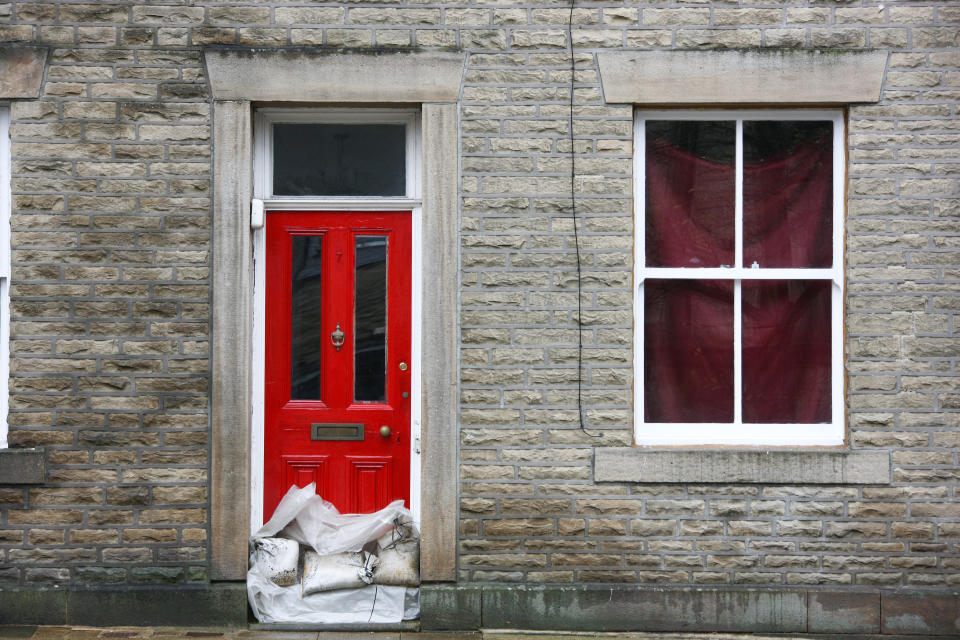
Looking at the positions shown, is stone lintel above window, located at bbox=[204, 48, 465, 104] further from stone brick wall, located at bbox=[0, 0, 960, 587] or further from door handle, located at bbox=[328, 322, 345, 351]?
door handle, located at bbox=[328, 322, 345, 351]

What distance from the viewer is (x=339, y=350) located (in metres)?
5.65

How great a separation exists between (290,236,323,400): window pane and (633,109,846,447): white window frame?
2.05 metres

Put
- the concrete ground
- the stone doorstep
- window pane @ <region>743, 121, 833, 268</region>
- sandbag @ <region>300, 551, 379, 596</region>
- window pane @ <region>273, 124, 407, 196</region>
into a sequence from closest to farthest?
1. the concrete ground
2. the stone doorstep
3. sandbag @ <region>300, 551, 379, 596</region>
4. window pane @ <region>743, 121, 833, 268</region>
5. window pane @ <region>273, 124, 407, 196</region>

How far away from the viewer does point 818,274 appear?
217 inches

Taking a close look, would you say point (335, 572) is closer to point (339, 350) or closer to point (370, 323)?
point (339, 350)

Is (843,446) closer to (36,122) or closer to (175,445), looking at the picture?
(175,445)

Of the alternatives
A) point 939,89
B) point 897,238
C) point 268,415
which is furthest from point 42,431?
point 939,89

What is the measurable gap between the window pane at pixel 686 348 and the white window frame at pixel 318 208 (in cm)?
150

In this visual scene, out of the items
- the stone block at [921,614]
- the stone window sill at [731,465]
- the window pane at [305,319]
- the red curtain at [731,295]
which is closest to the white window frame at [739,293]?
the red curtain at [731,295]

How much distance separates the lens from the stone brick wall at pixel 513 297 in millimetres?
5379

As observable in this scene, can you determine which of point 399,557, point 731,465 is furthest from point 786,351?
point 399,557

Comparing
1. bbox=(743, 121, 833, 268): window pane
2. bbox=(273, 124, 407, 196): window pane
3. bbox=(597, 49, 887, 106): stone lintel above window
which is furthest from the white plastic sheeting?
bbox=(597, 49, 887, 106): stone lintel above window

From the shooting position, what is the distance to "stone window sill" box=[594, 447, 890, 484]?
5.35 m

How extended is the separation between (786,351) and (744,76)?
176 cm
